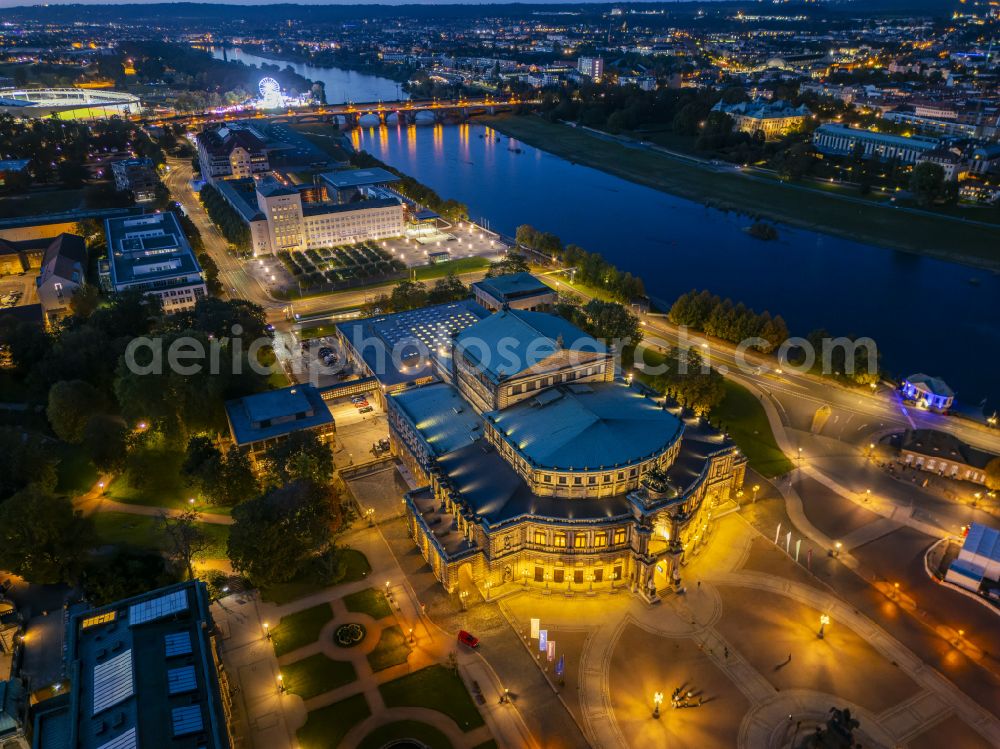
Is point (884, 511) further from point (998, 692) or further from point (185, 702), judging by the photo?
point (185, 702)

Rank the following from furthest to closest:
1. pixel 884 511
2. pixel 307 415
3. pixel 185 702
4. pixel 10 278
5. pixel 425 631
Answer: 1. pixel 10 278
2. pixel 307 415
3. pixel 884 511
4. pixel 425 631
5. pixel 185 702

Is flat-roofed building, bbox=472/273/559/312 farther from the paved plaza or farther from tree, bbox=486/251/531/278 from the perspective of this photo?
the paved plaza

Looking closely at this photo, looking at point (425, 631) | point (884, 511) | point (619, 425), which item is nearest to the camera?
point (425, 631)

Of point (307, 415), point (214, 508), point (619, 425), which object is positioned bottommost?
point (214, 508)

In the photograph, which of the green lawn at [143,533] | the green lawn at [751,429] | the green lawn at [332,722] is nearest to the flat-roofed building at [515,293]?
the green lawn at [751,429]

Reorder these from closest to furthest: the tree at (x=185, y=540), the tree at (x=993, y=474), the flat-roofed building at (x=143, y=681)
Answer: the flat-roofed building at (x=143, y=681) → the tree at (x=185, y=540) → the tree at (x=993, y=474)

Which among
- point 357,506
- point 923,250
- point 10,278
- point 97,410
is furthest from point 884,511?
point 10,278

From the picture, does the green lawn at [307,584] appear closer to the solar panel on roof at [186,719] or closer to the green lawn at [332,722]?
the green lawn at [332,722]
